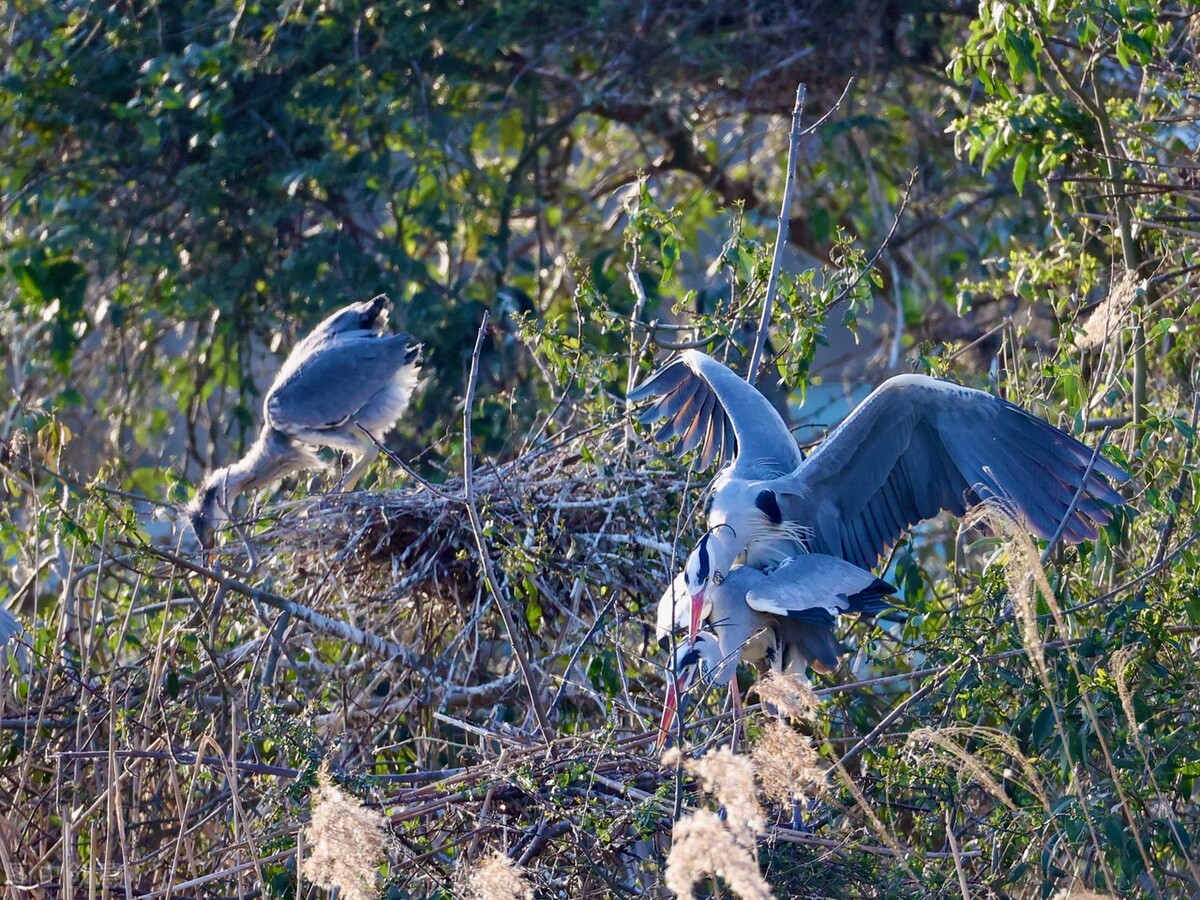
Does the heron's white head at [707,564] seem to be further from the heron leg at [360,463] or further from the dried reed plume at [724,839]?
the heron leg at [360,463]

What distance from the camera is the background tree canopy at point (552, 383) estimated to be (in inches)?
141

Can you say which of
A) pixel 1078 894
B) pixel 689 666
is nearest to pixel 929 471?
pixel 689 666

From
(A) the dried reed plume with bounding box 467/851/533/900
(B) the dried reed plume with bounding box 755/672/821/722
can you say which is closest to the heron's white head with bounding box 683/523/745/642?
(B) the dried reed plume with bounding box 755/672/821/722

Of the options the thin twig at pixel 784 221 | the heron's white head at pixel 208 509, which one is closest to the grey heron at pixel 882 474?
the thin twig at pixel 784 221

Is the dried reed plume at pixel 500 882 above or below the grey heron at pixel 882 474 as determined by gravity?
above

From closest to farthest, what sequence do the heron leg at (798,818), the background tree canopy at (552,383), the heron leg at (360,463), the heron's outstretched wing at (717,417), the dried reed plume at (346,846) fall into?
the dried reed plume at (346,846)
the background tree canopy at (552,383)
the heron leg at (798,818)
the heron's outstretched wing at (717,417)
the heron leg at (360,463)

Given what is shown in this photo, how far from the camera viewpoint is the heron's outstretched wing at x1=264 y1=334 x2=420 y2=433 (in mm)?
6293

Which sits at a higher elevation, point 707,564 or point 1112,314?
point 1112,314

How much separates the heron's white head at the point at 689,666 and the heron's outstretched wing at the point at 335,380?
8.41 feet

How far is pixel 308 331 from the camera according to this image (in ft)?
24.0

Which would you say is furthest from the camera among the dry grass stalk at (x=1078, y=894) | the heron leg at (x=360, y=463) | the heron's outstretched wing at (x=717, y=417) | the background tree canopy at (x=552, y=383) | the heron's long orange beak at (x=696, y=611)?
the heron leg at (x=360, y=463)

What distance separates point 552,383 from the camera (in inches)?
219

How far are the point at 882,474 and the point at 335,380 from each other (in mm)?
2896

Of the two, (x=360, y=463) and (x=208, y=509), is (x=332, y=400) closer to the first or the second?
(x=360, y=463)
